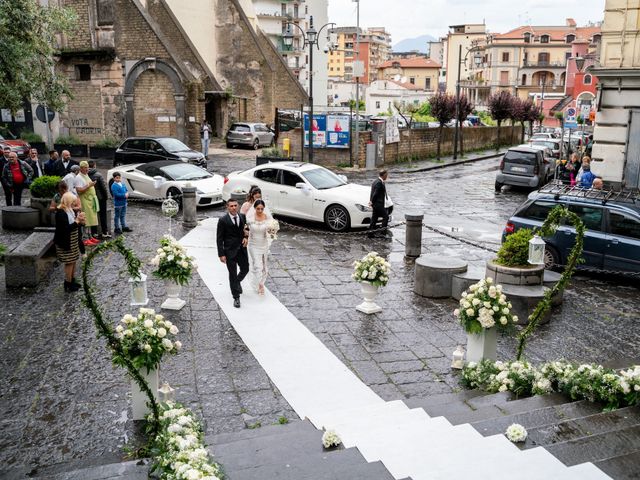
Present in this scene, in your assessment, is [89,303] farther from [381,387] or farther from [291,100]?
[291,100]

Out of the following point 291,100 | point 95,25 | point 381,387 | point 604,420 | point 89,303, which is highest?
point 95,25

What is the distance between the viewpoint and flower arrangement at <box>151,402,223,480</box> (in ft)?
13.6

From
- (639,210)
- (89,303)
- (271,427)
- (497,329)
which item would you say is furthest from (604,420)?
(639,210)

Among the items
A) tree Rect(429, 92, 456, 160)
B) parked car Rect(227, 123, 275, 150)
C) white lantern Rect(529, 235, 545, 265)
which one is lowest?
Result: white lantern Rect(529, 235, 545, 265)

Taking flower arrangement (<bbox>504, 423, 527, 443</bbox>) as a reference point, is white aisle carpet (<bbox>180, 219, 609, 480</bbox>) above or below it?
below

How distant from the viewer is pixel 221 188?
740 inches

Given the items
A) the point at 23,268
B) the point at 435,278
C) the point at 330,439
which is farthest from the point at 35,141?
the point at 330,439

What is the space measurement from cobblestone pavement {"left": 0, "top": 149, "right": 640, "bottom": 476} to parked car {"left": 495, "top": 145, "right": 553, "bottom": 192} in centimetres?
1098

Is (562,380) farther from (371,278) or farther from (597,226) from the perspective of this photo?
(597,226)

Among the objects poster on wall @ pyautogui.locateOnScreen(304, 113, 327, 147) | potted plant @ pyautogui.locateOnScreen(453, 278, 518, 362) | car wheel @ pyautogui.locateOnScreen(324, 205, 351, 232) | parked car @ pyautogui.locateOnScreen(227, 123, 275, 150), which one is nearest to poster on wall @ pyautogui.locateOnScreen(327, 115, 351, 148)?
poster on wall @ pyautogui.locateOnScreen(304, 113, 327, 147)

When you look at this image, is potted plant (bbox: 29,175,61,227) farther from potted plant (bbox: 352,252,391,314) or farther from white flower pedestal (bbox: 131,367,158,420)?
white flower pedestal (bbox: 131,367,158,420)

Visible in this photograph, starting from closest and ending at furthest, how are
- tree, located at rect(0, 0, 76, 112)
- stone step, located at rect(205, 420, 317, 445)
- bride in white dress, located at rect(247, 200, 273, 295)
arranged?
1. stone step, located at rect(205, 420, 317, 445)
2. bride in white dress, located at rect(247, 200, 273, 295)
3. tree, located at rect(0, 0, 76, 112)

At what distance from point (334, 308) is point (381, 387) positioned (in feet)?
9.64

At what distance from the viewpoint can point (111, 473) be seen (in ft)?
16.1
